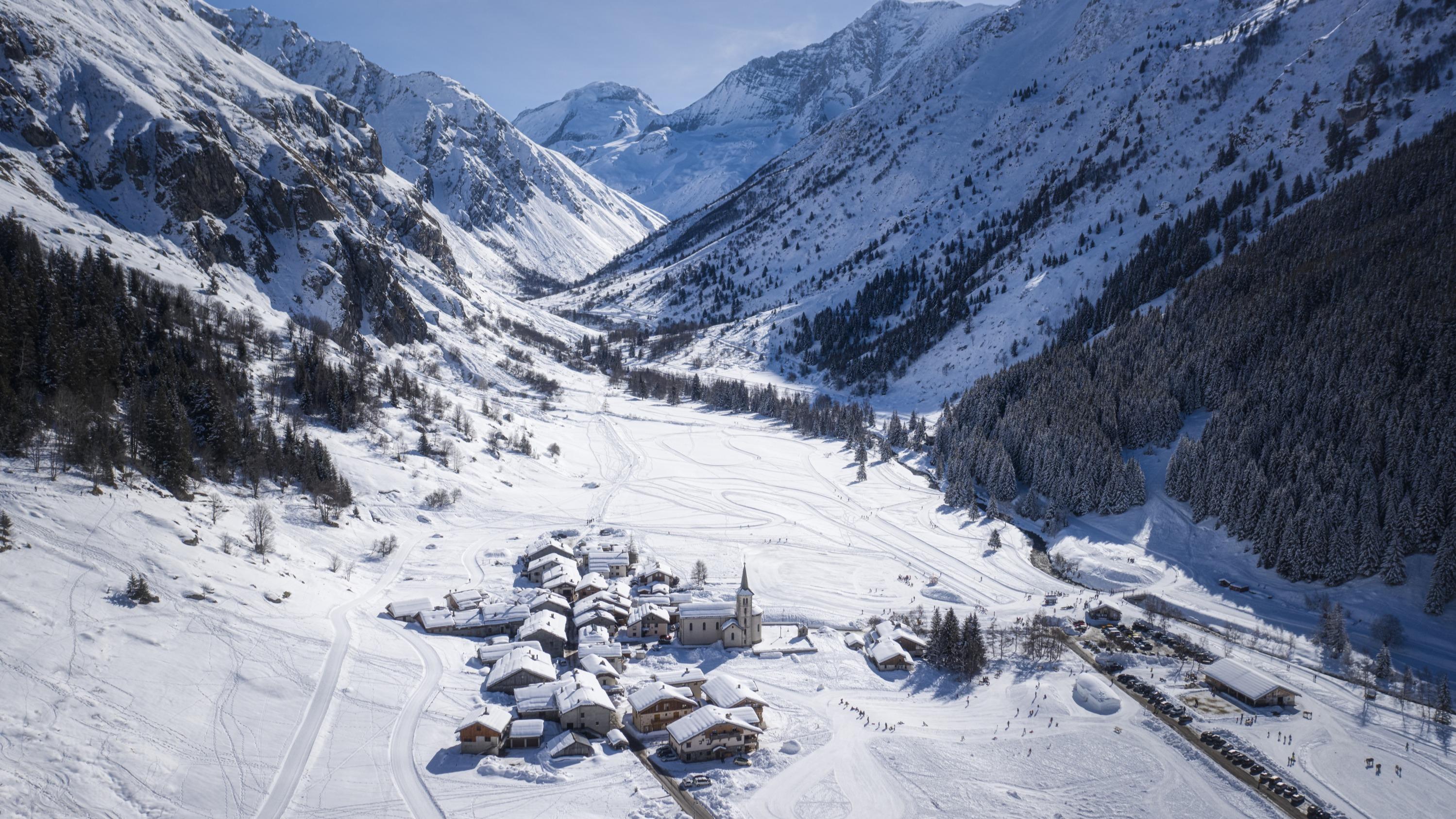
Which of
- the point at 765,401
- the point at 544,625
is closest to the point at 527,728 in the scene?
the point at 544,625

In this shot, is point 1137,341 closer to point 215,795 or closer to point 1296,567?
point 1296,567

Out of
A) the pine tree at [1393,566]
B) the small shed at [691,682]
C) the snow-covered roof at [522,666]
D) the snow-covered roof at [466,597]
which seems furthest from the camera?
the pine tree at [1393,566]

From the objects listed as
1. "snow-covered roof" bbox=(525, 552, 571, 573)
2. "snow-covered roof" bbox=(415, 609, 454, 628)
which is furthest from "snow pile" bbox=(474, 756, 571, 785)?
"snow-covered roof" bbox=(525, 552, 571, 573)

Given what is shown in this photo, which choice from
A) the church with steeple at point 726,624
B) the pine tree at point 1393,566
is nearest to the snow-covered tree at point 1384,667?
the pine tree at point 1393,566

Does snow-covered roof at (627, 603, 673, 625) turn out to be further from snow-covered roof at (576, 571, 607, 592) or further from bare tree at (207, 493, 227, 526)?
bare tree at (207, 493, 227, 526)

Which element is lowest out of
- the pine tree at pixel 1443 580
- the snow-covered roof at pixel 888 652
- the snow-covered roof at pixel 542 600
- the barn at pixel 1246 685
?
the snow-covered roof at pixel 542 600

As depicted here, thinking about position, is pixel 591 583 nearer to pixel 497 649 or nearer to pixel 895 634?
pixel 497 649

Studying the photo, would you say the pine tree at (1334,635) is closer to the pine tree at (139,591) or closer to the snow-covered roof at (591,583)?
the snow-covered roof at (591,583)
